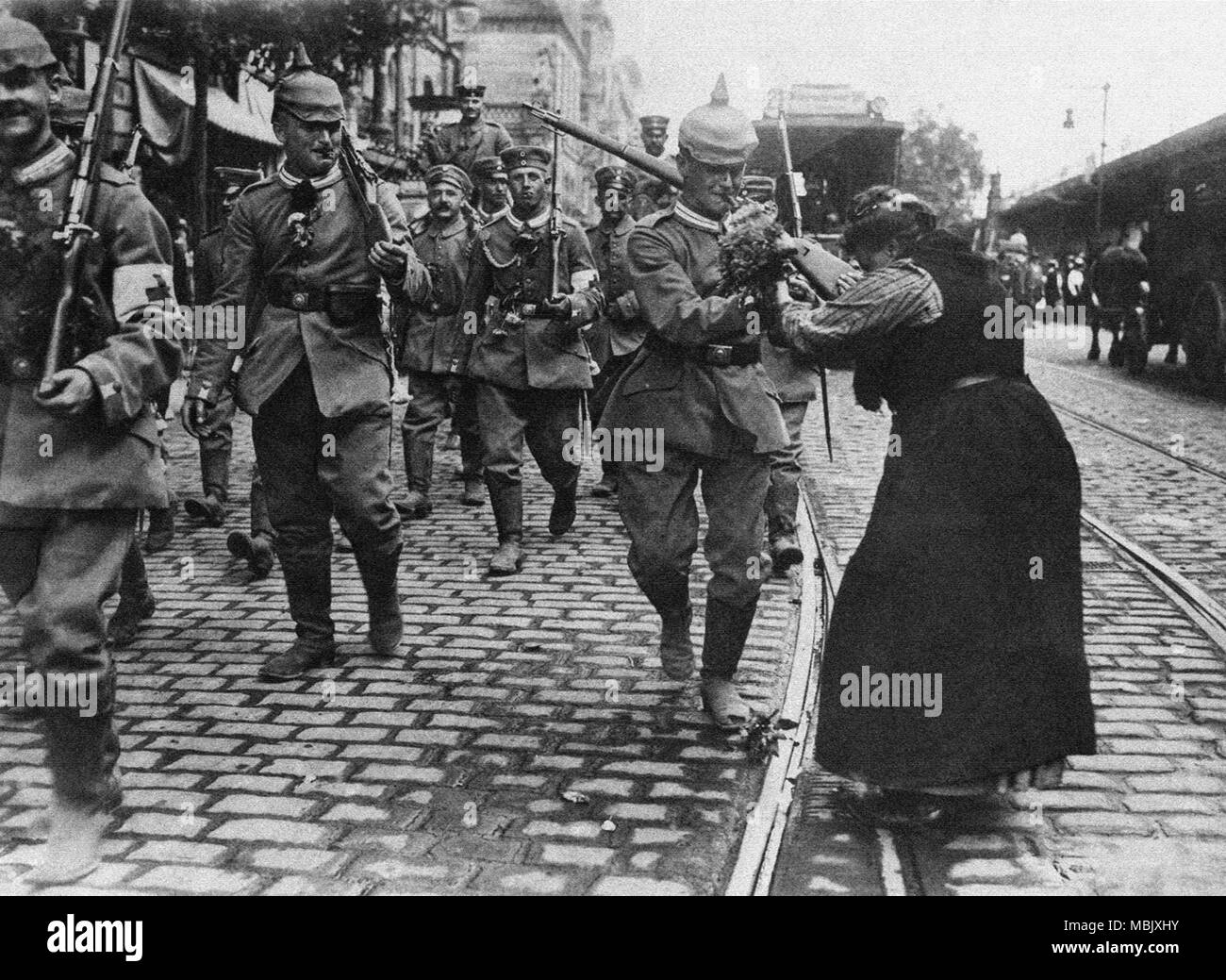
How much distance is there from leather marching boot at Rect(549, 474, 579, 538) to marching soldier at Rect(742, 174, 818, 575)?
1299 millimetres

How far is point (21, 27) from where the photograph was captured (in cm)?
377

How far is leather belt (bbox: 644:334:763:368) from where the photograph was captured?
5.06 meters

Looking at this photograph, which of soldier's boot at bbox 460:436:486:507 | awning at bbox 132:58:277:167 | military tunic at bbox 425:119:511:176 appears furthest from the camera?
awning at bbox 132:58:277:167

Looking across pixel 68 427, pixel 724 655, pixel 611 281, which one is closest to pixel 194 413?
pixel 68 427

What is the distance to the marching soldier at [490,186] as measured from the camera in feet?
29.3

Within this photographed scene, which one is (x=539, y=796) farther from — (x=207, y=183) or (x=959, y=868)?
(x=207, y=183)

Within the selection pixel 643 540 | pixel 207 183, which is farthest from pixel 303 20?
pixel 643 540

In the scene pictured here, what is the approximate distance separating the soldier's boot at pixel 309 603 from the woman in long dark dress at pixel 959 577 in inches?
92.3

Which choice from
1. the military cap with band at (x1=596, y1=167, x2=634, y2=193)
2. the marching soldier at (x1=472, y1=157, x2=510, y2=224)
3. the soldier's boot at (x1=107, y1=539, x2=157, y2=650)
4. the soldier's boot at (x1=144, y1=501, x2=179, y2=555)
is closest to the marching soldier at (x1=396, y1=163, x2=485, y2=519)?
the marching soldier at (x1=472, y1=157, x2=510, y2=224)

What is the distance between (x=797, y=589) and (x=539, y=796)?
308 centimetres

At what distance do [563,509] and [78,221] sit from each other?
194 inches

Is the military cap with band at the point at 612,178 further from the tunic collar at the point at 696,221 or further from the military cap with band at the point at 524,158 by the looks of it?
the tunic collar at the point at 696,221

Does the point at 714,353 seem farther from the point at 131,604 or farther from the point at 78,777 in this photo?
the point at 131,604

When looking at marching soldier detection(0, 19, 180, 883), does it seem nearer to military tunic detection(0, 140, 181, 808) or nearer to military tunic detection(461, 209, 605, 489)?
military tunic detection(0, 140, 181, 808)
